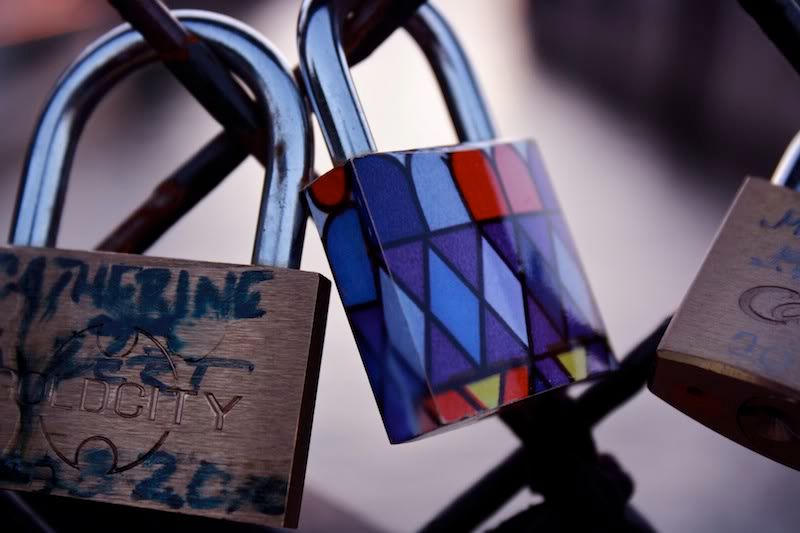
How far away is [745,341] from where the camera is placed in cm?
35

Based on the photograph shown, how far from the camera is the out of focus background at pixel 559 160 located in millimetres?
875

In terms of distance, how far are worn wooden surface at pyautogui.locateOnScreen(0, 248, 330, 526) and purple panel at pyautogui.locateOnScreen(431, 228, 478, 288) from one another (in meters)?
0.06

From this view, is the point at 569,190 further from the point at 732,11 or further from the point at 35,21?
the point at 35,21

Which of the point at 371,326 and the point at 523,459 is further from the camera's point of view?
the point at 523,459

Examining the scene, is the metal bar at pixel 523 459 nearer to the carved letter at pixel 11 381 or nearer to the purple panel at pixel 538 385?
the purple panel at pixel 538 385

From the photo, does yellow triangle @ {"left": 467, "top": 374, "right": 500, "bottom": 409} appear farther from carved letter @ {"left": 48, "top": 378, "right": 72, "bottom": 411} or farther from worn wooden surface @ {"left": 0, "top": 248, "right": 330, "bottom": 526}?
carved letter @ {"left": 48, "top": 378, "right": 72, "bottom": 411}

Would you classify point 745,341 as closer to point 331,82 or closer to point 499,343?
point 499,343

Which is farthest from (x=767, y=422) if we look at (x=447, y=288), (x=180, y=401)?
(x=180, y=401)

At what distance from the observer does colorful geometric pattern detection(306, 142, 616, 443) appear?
35cm

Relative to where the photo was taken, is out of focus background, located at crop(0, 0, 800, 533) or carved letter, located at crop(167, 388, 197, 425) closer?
carved letter, located at crop(167, 388, 197, 425)

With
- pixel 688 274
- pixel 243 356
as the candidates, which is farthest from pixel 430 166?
pixel 688 274

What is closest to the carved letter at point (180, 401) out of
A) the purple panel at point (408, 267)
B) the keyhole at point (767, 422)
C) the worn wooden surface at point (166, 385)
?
the worn wooden surface at point (166, 385)

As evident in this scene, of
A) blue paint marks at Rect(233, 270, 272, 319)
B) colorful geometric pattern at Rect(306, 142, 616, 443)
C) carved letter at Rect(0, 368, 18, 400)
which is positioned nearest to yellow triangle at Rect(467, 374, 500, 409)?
colorful geometric pattern at Rect(306, 142, 616, 443)

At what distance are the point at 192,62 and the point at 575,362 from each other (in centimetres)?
22
